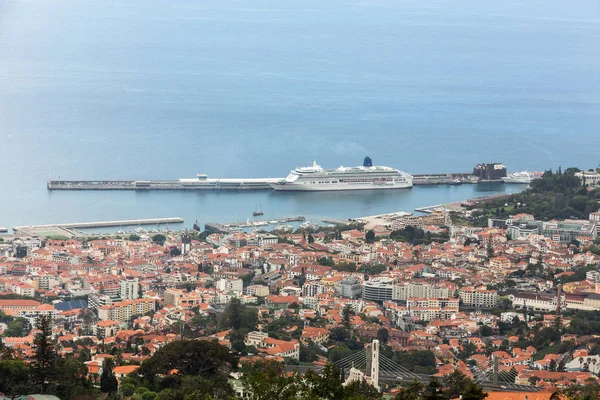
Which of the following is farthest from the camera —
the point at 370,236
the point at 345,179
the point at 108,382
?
the point at 345,179

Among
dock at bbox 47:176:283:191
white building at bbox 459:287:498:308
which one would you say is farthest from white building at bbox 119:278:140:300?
dock at bbox 47:176:283:191

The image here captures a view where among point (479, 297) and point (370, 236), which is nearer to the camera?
point (479, 297)

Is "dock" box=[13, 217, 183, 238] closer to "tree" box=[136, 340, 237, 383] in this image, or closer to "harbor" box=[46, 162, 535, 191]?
"harbor" box=[46, 162, 535, 191]

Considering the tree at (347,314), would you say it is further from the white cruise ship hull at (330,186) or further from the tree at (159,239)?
the white cruise ship hull at (330,186)

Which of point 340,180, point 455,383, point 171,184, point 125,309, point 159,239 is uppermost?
point 340,180

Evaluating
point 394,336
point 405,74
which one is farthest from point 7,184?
point 405,74

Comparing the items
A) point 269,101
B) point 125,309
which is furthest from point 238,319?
point 269,101

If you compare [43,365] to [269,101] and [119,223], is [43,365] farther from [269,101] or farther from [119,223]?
[269,101]
